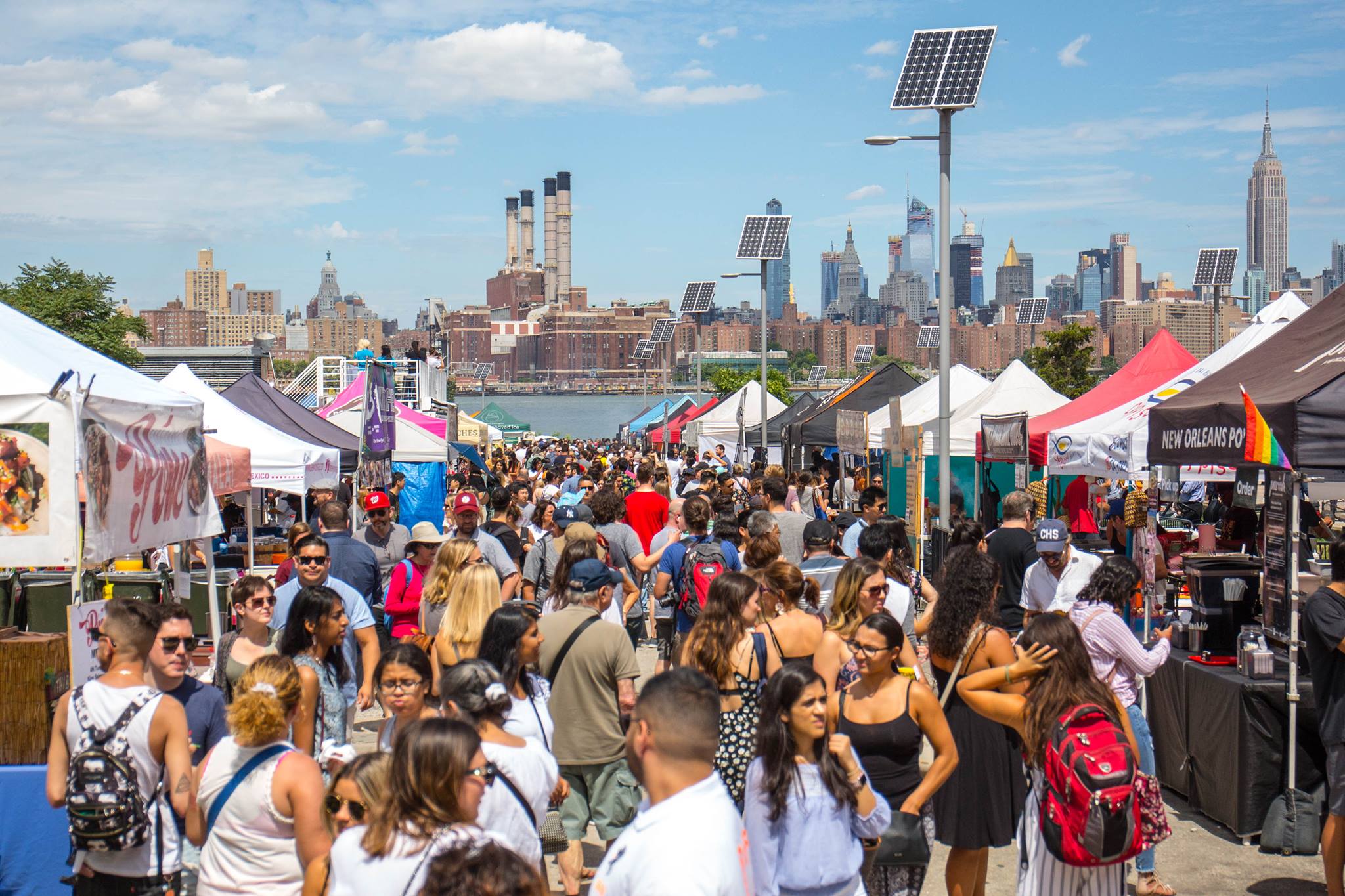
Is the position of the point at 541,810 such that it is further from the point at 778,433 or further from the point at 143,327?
the point at 143,327

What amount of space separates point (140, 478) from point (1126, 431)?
32.4 ft

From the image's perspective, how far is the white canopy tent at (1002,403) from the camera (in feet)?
60.7

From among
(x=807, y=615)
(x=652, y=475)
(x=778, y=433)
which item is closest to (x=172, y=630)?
(x=807, y=615)

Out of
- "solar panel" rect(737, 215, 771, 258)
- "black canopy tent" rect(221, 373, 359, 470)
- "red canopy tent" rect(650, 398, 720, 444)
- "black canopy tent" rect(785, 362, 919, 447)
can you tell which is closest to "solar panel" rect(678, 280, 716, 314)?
"red canopy tent" rect(650, 398, 720, 444)

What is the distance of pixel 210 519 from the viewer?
25.2 feet

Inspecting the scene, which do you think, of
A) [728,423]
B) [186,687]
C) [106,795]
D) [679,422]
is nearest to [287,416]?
[186,687]

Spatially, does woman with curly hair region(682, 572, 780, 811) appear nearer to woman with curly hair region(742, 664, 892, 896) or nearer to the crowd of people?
the crowd of people

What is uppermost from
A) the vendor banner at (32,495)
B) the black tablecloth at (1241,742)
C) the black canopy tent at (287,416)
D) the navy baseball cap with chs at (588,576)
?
the black canopy tent at (287,416)

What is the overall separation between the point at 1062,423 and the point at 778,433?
1714 centimetres

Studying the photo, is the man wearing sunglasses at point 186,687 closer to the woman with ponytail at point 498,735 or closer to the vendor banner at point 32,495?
the vendor banner at point 32,495

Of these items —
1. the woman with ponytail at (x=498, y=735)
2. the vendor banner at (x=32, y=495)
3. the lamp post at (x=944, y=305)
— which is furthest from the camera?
the lamp post at (x=944, y=305)

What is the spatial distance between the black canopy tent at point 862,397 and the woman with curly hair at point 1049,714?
19.4 metres

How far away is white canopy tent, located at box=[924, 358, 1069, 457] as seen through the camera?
18.5 metres

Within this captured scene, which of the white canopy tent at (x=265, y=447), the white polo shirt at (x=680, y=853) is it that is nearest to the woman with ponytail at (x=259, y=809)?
the white polo shirt at (x=680, y=853)
